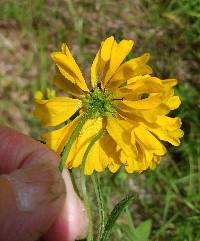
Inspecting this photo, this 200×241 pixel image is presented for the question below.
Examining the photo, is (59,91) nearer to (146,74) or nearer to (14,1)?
(14,1)

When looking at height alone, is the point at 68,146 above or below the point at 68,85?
below

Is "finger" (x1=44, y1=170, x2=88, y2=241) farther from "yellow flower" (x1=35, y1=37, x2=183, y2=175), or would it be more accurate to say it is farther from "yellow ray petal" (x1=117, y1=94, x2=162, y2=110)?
"yellow ray petal" (x1=117, y1=94, x2=162, y2=110)

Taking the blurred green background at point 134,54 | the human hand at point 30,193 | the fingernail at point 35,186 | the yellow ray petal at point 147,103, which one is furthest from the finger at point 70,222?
the blurred green background at point 134,54

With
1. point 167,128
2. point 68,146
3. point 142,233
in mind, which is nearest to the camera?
point 68,146

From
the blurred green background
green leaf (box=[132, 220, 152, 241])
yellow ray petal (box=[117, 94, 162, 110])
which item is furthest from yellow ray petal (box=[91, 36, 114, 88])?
the blurred green background

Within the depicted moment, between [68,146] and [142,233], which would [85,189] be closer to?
[68,146]

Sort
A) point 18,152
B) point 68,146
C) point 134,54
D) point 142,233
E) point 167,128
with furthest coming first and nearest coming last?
point 134,54, point 142,233, point 18,152, point 167,128, point 68,146

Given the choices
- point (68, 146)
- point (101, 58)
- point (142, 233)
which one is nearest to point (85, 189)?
point (68, 146)

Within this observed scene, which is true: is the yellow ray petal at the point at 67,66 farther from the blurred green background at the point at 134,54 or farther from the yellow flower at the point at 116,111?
the blurred green background at the point at 134,54
